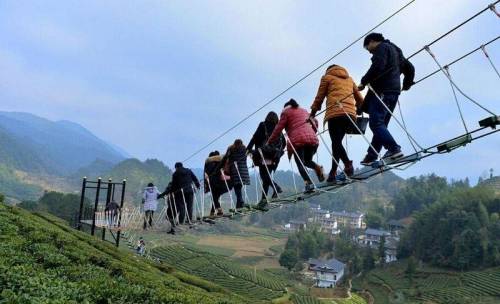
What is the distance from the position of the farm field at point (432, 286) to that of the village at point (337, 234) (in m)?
5.41

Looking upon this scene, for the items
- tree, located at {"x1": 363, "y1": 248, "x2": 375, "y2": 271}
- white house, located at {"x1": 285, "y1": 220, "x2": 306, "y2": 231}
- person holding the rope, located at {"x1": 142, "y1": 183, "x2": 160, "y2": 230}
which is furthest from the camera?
white house, located at {"x1": 285, "y1": 220, "x2": 306, "y2": 231}

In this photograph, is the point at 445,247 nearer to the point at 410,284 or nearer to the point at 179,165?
the point at 410,284

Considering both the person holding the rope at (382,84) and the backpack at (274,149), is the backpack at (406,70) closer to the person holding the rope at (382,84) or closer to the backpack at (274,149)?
the person holding the rope at (382,84)

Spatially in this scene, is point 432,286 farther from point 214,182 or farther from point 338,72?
point 338,72

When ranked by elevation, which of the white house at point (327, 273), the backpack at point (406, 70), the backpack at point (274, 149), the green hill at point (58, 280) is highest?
the backpack at point (406, 70)

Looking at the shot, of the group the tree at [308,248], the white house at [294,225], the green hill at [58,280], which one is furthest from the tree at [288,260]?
the green hill at [58,280]

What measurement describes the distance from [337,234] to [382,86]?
13426 centimetres

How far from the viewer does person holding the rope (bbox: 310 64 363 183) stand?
608cm

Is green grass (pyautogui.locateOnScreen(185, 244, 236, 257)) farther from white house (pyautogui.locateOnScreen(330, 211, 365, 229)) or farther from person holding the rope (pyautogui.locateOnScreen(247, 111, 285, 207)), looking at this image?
person holding the rope (pyautogui.locateOnScreen(247, 111, 285, 207))

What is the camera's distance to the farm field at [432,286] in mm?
62406

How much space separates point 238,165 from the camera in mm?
10234

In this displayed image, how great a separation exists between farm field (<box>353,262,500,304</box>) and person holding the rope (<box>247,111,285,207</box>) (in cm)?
6022

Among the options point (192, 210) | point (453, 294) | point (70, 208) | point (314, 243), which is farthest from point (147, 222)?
point (314, 243)

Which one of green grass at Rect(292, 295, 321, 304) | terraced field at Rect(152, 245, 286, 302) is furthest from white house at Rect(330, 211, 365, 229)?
green grass at Rect(292, 295, 321, 304)
